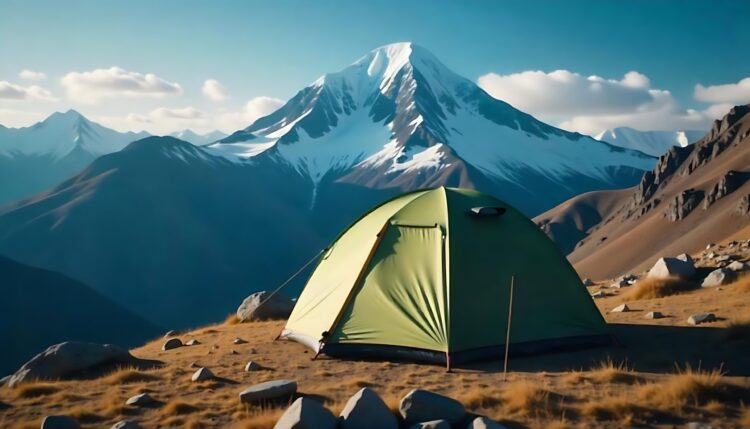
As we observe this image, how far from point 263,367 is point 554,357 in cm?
717

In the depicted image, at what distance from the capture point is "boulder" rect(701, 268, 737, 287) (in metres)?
18.3

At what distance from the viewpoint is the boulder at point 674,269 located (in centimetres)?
1986

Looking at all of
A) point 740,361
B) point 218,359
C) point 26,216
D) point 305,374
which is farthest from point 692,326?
point 26,216

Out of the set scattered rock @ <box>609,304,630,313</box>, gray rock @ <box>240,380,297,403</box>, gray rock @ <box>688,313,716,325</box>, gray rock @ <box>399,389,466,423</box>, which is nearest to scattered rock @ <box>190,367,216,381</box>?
gray rock @ <box>240,380,297,403</box>

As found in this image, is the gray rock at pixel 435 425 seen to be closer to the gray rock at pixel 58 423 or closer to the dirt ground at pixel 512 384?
the dirt ground at pixel 512 384

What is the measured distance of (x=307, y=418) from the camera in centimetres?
808

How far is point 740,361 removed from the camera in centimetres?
1095

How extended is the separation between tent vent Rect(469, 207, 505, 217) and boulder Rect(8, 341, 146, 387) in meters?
9.83

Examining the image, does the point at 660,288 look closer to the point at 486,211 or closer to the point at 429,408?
the point at 486,211

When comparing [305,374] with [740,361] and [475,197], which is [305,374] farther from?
[740,361]

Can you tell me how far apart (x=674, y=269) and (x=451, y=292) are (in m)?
12.1

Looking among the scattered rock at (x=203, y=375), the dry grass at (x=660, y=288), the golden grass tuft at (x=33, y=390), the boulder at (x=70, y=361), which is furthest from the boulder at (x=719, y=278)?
the golden grass tuft at (x=33, y=390)

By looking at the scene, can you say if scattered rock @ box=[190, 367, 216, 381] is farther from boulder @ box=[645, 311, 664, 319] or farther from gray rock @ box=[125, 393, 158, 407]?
boulder @ box=[645, 311, 664, 319]

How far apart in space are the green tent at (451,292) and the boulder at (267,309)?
269 inches
